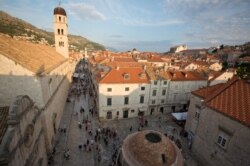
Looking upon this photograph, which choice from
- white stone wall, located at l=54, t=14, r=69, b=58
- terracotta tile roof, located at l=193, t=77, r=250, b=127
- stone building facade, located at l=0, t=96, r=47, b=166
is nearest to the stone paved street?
stone building facade, located at l=0, t=96, r=47, b=166

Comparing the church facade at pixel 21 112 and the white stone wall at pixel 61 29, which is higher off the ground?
the white stone wall at pixel 61 29

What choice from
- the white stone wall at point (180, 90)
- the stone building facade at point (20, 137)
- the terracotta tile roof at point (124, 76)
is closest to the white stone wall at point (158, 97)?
the white stone wall at point (180, 90)

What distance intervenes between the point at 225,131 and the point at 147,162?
9249mm

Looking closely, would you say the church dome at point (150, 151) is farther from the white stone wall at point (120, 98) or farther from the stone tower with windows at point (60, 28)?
the stone tower with windows at point (60, 28)

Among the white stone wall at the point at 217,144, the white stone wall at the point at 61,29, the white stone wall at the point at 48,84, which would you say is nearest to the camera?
the white stone wall at the point at 217,144

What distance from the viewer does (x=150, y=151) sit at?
36.1ft

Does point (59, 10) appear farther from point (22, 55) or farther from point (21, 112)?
point (21, 112)

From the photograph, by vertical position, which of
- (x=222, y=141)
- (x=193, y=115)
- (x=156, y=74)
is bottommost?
(x=222, y=141)

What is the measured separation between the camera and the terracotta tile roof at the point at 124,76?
25094 mm

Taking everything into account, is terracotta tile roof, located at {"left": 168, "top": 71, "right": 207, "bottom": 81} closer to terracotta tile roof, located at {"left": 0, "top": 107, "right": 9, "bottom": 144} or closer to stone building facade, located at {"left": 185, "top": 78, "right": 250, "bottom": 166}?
stone building facade, located at {"left": 185, "top": 78, "right": 250, "bottom": 166}

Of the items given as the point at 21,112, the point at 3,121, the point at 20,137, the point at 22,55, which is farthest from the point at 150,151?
the point at 22,55

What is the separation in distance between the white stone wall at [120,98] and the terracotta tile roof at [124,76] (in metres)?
0.75

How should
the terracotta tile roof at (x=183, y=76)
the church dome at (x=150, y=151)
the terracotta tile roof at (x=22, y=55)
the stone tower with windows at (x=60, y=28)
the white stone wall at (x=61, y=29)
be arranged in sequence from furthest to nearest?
the white stone wall at (x=61, y=29) → the stone tower with windows at (x=60, y=28) → the terracotta tile roof at (x=183, y=76) → the terracotta tile roof at (x=22, y=55) → the church dome at (x=150, y=151)

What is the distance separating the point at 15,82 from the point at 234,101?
22.0 meters
